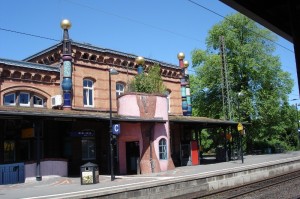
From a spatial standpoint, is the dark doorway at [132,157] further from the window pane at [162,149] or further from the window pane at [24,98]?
the window pane at [24,98]

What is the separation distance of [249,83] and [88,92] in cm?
Result: 2344

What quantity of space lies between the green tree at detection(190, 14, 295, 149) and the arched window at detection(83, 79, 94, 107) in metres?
17.8

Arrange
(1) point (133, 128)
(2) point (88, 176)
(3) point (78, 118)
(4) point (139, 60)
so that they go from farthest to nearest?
(4) point (139, 60) → (1) point (133, 128) → (3) point (78, 118) → (2) point (88, 176)

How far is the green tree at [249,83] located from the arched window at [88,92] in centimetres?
1779

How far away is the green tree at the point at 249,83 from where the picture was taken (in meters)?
41.0

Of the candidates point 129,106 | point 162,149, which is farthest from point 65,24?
point 162,149

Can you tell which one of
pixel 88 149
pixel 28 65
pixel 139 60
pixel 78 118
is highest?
pixel 139 60

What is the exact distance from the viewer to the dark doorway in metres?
23.6

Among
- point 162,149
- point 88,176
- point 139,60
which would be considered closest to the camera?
point 88,176

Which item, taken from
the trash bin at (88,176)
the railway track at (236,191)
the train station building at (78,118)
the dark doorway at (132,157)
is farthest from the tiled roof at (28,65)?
the railway track at (236,191)

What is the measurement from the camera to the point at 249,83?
43.5m

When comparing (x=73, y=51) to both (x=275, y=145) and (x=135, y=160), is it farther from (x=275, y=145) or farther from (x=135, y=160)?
(x=275, y=145)

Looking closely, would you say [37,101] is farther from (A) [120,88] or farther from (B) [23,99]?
(A) [120,88]

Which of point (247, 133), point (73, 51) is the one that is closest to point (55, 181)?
point (73, 51)
